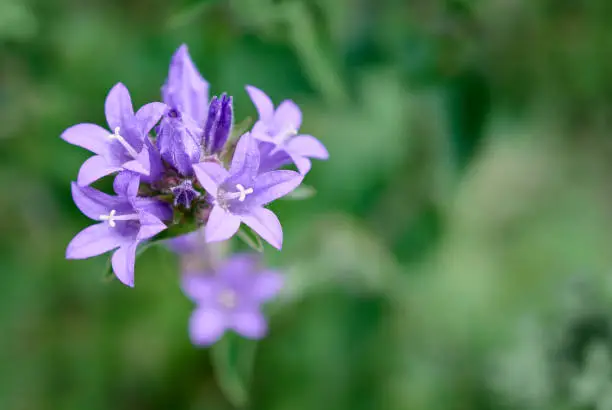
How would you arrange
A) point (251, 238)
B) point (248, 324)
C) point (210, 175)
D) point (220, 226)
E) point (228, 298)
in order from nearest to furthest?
point (220, 226), point (210, 175), point (251, 238), point (248, 324), point (228, 298)

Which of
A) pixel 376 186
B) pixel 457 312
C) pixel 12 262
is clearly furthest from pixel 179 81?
pixel 457 312

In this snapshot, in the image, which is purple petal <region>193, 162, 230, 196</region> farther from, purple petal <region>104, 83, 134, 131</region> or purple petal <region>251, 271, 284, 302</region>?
purple petal <region>251, 271, 284, 302</region>

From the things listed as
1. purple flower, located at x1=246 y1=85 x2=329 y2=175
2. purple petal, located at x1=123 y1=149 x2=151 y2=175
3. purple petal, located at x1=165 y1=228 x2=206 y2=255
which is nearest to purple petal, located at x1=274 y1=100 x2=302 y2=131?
purple flower, located at x1=246 y1=85 x2=329 y2=175

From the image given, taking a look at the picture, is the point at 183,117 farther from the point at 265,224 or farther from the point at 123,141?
the point at 265,224

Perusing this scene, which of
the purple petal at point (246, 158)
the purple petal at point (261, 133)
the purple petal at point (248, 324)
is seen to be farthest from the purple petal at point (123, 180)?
the purple petal at point (248, 324)

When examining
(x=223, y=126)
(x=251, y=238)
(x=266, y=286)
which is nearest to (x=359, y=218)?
(x=266, y=286)

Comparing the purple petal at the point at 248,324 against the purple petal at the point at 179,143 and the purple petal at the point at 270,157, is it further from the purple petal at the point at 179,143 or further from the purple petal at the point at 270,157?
the purple petal at the point at 179,143
